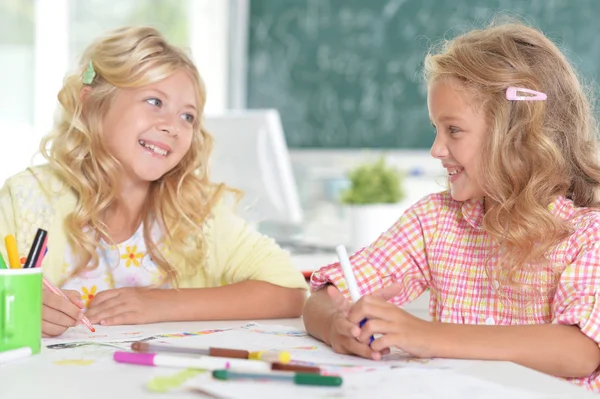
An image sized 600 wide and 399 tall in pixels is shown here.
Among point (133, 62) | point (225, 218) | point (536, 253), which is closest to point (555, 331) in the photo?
point (536, 253)

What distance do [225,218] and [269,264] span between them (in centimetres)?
16

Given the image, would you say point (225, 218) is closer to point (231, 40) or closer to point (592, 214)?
point (592, 214)

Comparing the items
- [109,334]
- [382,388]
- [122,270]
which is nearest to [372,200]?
[122,270]

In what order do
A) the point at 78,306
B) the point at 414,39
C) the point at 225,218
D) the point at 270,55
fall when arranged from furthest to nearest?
the point at 270,55 → the point at 414,39 → the point at 225,218 → the point at 78,306

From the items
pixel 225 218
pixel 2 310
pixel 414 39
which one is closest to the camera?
pixel 2 310

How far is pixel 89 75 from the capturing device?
1.73 meters

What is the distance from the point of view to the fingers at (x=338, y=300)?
1147mm

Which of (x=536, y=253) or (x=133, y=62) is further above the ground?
(x=133, y=62)

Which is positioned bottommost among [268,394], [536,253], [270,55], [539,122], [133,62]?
[268,394]

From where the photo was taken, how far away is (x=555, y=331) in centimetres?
107

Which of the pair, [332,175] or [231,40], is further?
[231,40]

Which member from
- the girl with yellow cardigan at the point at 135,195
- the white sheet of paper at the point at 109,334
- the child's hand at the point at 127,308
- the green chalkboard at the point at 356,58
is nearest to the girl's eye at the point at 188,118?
the girl with yellow cardigan at the point at 135,195

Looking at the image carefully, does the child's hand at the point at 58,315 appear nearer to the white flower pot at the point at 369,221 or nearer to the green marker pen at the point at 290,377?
the green marker pen at the point at 290,377

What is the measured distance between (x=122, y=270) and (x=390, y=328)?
78 centimetres
